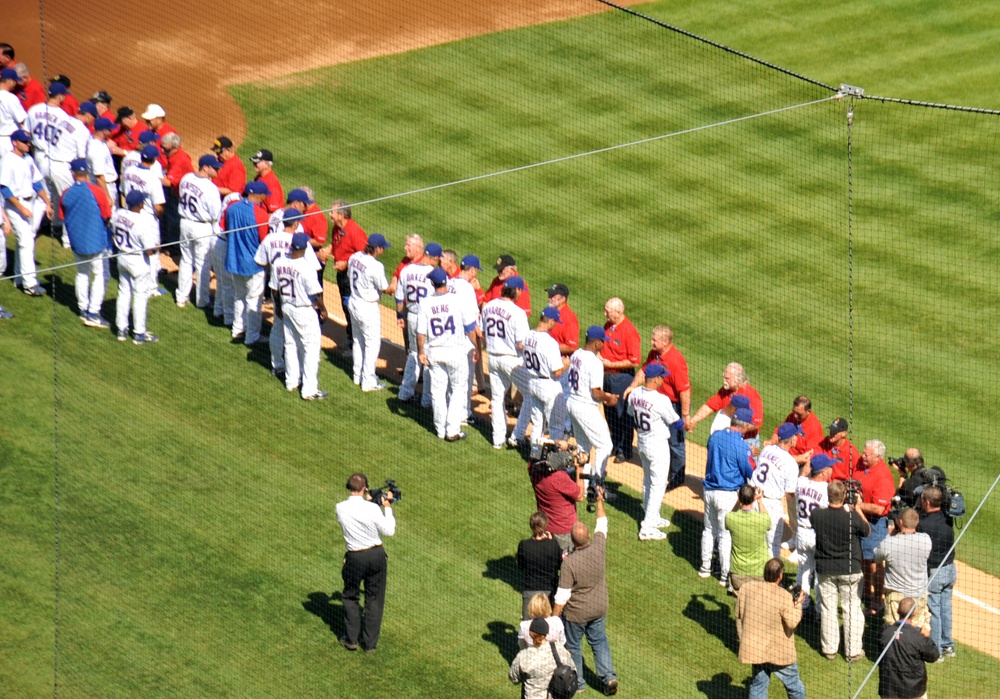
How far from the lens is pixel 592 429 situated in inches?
453

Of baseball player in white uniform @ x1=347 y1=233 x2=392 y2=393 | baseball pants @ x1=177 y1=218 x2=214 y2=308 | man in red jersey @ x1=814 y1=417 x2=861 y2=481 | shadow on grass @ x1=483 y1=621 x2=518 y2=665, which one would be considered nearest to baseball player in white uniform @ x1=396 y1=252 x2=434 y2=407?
baseball player in white uniform @ x1=347 y1=233 x2=392 y2=393

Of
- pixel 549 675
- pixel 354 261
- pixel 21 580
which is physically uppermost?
pixel 354 261

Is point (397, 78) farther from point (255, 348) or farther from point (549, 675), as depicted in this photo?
point (549, 675)

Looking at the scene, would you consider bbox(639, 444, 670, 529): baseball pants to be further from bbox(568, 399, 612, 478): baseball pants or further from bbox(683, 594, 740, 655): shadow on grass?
bbox(683, 594, 740, 655): shadow on grass

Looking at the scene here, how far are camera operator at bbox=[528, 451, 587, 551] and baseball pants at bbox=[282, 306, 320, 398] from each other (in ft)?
9.99

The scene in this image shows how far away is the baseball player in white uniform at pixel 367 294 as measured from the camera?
12391 mm

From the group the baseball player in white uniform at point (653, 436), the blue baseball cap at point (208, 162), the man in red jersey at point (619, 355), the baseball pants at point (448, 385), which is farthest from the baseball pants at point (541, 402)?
the blue baseball cap at point (208, 162)

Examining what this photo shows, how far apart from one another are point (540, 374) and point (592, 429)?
0.68 m

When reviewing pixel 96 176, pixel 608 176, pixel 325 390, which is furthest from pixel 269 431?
pixel 608 176

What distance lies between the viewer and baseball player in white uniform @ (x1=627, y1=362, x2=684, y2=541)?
11.1m

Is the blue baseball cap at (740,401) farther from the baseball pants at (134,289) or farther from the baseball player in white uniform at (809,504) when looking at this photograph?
the baseball pants at (134,289)

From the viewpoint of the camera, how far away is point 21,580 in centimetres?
1061

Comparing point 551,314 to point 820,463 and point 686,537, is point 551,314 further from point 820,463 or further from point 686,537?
point 820,463

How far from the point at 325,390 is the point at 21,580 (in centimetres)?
333
